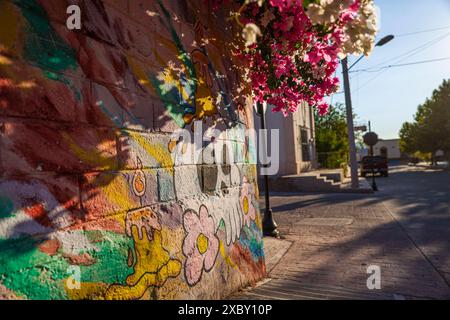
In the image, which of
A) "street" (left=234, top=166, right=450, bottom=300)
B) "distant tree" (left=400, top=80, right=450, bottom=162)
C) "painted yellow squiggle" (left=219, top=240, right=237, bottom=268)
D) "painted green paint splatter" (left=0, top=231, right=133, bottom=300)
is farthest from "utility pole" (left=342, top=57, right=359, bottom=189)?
"distant tree" (left=400, top=80, right=450, bottom=162)

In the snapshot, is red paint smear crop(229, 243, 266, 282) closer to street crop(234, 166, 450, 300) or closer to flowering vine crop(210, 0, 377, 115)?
street crop(234, 166, 450, 300)

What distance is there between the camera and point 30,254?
1.74 metres

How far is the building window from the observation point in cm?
2011

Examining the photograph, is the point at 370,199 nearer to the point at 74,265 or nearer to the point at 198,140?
the point at 198,140

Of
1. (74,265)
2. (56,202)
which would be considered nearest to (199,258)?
(74,265)

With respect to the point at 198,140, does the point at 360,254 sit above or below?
below

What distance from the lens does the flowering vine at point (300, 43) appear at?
87.3 inches

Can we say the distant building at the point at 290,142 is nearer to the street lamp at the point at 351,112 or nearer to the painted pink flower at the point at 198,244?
the street lamp at the point at 351,112

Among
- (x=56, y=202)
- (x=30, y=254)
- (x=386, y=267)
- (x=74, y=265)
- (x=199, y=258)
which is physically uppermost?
(x=56, y=202)

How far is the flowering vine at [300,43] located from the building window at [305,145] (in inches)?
611

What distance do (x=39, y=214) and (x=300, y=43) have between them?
317cm

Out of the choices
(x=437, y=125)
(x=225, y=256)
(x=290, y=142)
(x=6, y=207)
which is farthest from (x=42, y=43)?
(x=437, y=125)

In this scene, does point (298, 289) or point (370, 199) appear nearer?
point (298, 289)

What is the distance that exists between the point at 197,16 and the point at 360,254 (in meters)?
4.49
